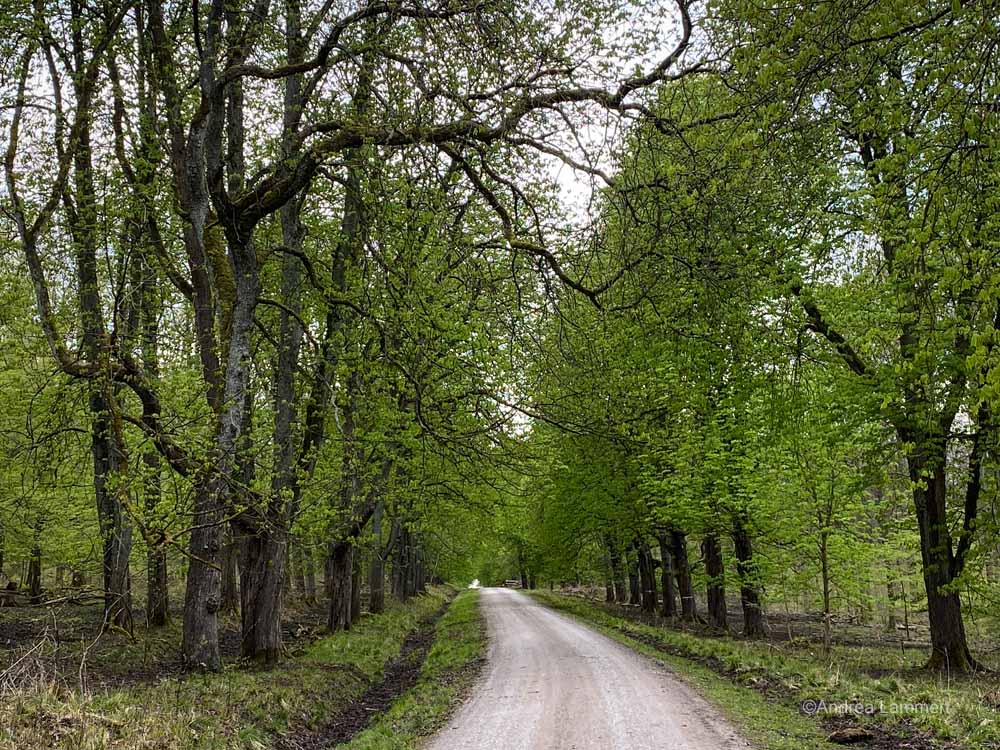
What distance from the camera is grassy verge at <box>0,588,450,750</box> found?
19.7ft

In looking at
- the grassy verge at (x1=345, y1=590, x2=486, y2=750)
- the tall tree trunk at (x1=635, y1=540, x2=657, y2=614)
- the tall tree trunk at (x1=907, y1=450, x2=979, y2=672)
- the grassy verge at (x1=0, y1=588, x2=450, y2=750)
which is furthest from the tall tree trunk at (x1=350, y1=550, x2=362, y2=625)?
the tall tree trunk at (x1=907, y1=450, x2=979, y2=672)

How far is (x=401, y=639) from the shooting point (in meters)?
21.9

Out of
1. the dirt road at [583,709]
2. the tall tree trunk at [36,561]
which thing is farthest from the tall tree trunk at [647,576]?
the tall tree trunk at [36,561]

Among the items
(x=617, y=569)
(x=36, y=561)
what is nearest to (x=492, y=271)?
(x=36, y=561)

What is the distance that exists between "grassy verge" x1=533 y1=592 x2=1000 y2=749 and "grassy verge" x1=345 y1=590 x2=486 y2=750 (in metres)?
4.20

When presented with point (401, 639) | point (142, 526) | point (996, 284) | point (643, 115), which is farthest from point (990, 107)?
point (401, 639)

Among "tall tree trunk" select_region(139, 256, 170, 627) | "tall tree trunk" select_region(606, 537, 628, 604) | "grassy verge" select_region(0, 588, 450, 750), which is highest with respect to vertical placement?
"tall tree trunk" select_region(139, 256, 170, 627)

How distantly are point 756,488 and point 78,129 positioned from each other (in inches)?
632

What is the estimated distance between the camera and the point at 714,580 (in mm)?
20078

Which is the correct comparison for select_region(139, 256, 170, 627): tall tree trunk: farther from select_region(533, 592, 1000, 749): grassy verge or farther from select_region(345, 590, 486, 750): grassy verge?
select_region(533, 592, 1000, 749): grassy verge

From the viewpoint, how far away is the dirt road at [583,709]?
810cm

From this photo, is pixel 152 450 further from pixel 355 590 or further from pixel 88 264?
pixel 355 590

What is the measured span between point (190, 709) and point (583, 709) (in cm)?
532

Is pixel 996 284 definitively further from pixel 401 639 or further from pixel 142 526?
pixel 401 639
